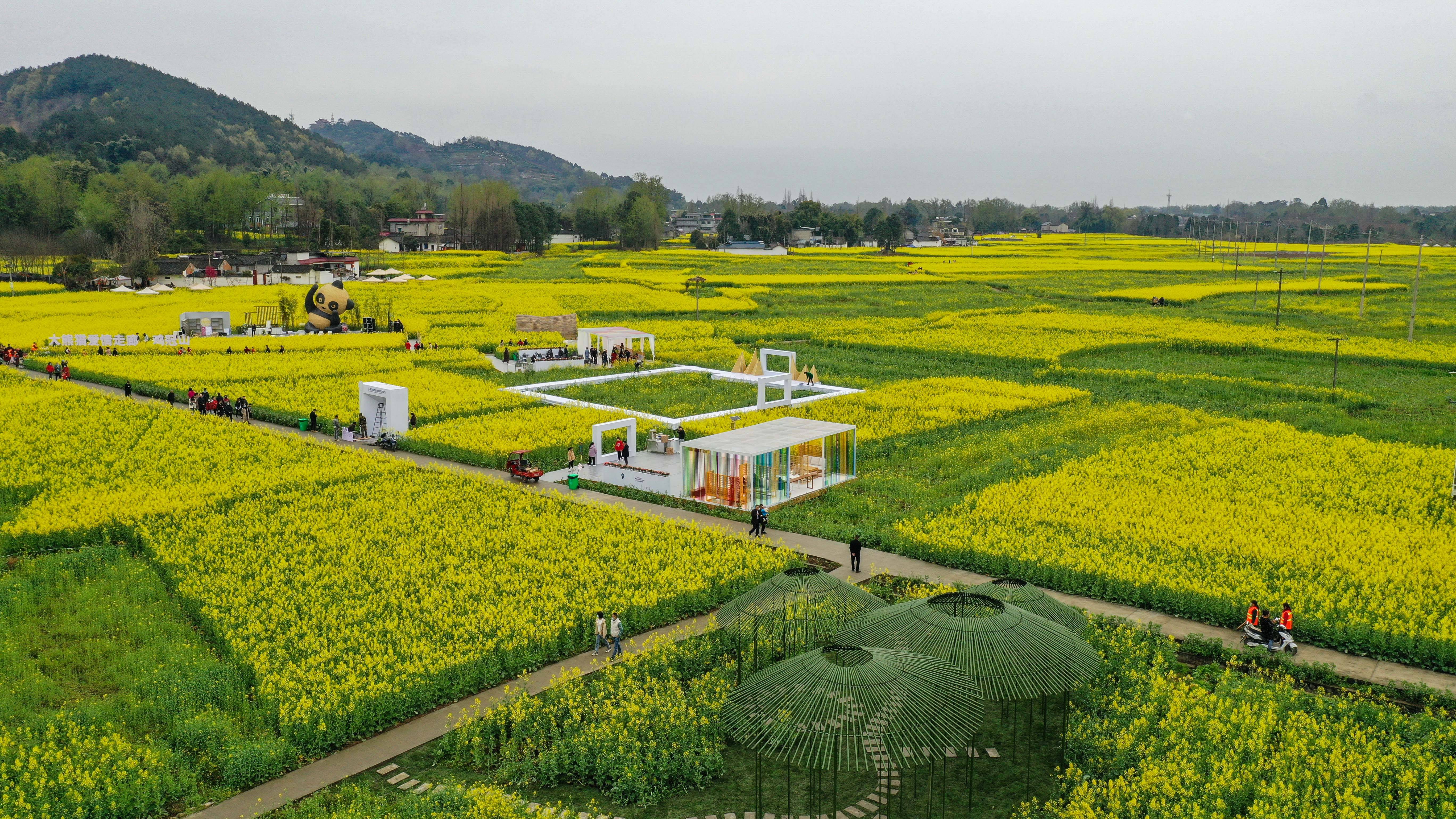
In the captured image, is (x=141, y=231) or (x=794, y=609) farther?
(x=141, y=231)

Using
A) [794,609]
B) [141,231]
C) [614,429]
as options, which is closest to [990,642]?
[794,609]

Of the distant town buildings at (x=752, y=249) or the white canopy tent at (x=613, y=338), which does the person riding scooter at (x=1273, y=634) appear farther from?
the distant town buildings at (x=752, y=249)

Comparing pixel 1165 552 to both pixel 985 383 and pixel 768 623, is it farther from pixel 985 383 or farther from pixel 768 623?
pixel 985 383

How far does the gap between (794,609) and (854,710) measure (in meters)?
4.03

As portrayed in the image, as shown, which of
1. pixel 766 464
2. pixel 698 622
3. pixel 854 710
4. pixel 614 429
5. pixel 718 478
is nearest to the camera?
pixel 854 710

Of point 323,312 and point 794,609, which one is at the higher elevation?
point 323,312

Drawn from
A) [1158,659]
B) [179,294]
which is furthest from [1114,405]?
[179,294]

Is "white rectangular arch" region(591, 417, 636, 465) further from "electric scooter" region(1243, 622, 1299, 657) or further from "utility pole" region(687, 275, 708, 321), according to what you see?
"utility pole" region(687, 275, 708, 321)

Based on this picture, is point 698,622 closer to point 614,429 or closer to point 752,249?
point 614,429

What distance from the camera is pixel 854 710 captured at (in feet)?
44.8

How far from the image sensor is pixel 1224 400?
151 ft

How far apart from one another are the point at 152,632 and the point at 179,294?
80398 mm

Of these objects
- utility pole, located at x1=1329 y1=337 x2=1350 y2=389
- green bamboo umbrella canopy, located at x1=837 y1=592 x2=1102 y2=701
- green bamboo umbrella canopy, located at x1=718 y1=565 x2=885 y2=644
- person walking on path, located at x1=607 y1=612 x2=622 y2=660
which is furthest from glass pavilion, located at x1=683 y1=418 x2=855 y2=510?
utility pole, located at x1=1329 y1=337 x2=1350 y2=389

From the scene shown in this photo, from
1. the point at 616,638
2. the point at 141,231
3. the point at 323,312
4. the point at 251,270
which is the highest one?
the point at 141,231
